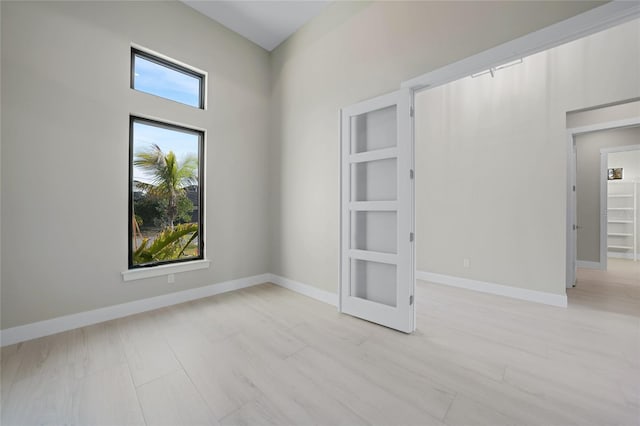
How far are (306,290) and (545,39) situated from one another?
340 cm

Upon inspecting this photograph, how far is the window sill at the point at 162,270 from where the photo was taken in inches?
111

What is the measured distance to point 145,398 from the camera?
1.59 m

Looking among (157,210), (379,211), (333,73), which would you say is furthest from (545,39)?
(157,210)

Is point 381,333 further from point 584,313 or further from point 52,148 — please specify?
point 52,148

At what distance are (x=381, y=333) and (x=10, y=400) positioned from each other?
2625 millimetres

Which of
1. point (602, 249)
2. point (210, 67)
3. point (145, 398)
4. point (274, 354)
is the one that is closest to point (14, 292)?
point (145, 398)

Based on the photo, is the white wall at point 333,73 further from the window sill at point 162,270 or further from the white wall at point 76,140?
the window sill at point 162,270

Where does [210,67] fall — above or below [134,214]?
above

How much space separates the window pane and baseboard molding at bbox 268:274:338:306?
2.73 meters

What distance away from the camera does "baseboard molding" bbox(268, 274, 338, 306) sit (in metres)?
3.23

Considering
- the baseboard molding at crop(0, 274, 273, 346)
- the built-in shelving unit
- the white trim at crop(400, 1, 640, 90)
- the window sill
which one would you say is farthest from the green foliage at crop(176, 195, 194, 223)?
the built-in shelving unit

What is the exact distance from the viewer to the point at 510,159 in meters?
3.62

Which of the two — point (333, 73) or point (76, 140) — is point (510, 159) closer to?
point (333, 73)

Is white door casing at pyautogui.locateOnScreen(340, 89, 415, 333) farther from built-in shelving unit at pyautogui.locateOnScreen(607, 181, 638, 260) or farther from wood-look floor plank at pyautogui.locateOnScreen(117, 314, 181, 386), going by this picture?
built-in shelving unit at pyautogui.locateOnScreen(607, 181, 638, 260)
